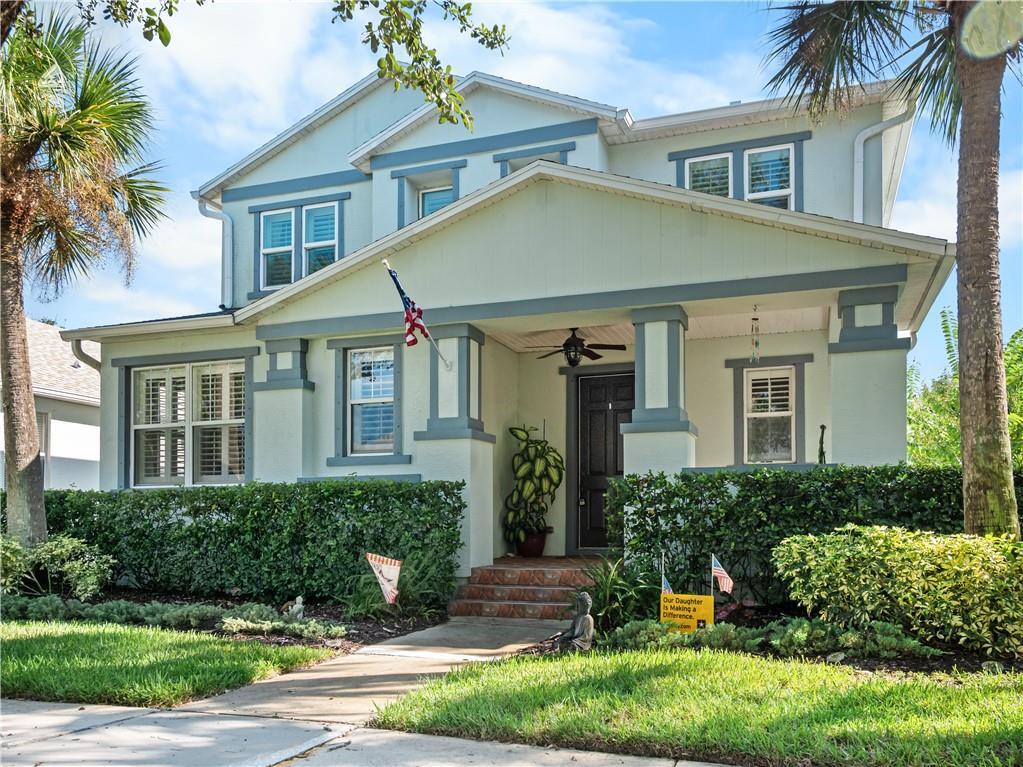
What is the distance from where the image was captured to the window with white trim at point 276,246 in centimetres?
1481

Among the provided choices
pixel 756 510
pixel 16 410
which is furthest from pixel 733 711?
pixel 16 410

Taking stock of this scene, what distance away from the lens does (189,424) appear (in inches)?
523

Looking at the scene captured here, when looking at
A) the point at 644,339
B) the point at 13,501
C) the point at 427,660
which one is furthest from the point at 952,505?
the point at 13,501

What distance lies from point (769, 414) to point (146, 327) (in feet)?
29.4

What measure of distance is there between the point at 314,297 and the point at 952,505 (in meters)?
7.97

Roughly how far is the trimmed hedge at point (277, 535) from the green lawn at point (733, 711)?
3.75 metres

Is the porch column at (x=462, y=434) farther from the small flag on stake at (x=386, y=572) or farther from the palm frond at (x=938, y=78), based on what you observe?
the palm frond at (x=938, y=78)

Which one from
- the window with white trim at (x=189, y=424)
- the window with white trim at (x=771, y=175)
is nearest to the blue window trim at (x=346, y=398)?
the window with white trim at (x=189, y=424)

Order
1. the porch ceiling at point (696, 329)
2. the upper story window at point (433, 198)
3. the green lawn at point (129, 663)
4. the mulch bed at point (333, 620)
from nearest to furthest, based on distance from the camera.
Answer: the green lawn at point (129, 663) < the mulch bed at point (333, 620) < the porch ceiling at point (696, 329) < the upper story window at point (433, 198)

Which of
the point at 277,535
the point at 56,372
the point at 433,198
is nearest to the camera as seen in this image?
the point at 277,535

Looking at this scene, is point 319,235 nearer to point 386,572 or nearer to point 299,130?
point 299,130

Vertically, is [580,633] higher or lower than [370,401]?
lower

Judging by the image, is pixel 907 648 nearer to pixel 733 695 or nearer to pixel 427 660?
pixel 733 695

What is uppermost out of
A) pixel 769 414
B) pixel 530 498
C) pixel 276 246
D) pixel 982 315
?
pixel 276 246
